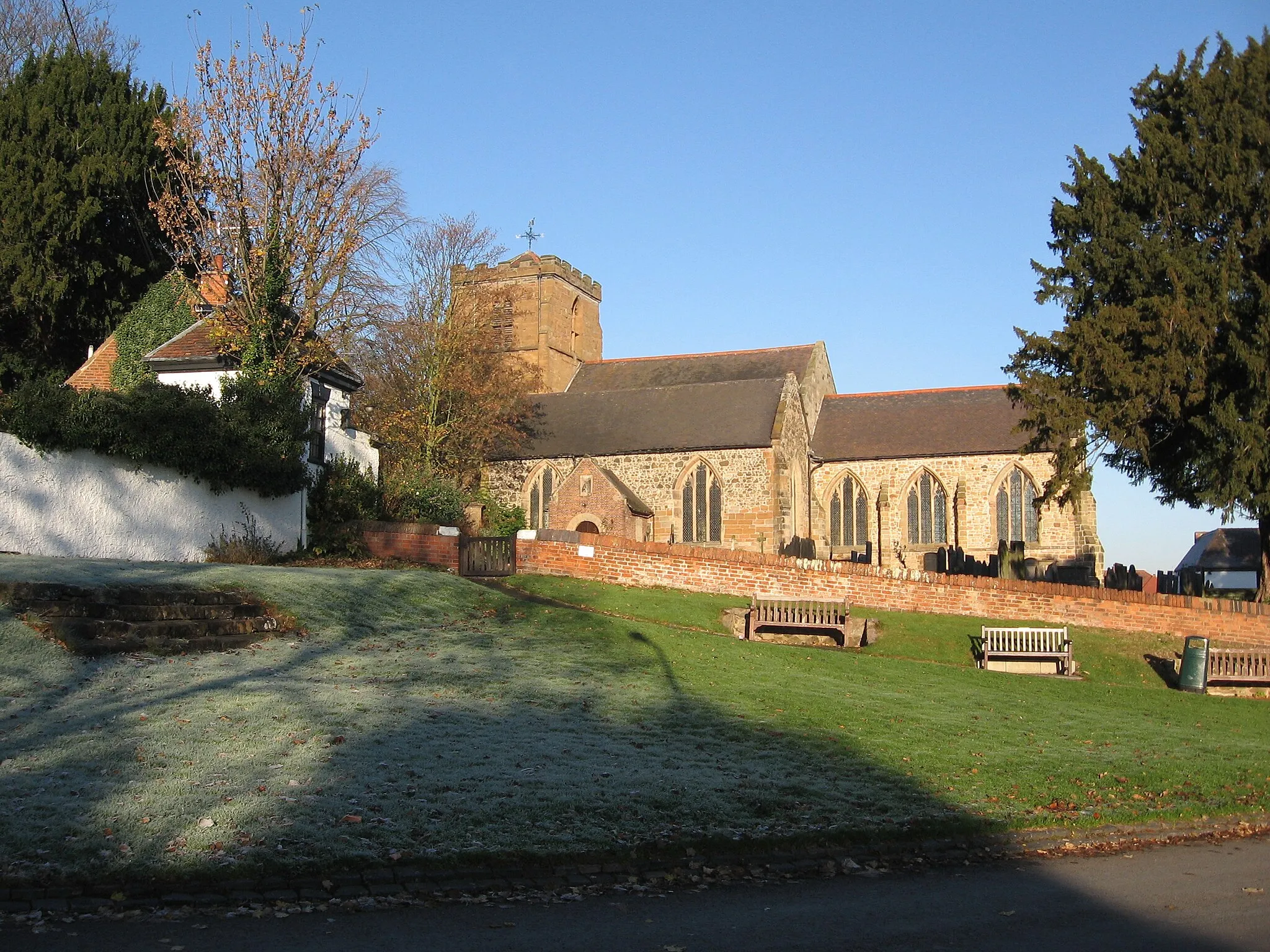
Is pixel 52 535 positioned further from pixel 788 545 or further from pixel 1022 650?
pixel 788 545

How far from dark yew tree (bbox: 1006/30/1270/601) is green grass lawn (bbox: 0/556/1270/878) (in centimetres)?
958

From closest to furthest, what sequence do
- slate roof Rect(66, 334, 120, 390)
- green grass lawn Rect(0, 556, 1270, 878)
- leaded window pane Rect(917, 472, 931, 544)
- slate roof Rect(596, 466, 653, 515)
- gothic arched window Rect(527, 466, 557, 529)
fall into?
green grass lawn Rect(0, 556, 1270, 878) → slate roof Rect(66, 334, 120, 390) → slate roof Rect(596, 466, 653, 515) → leaded window pane Rect(917, 472, 931, 544) → gothic arched window Rect(527, 466, 557, 529)

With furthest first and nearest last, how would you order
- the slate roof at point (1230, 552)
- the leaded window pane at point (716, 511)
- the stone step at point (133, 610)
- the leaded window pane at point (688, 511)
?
the slate roof at point (1230, 552) → the leaded window pane at point (688, 511) → the leaded window pane at point (716, 511) → the stone step at point (133, 610)

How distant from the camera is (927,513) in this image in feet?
153

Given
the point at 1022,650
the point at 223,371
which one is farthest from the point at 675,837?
the point at 223,371

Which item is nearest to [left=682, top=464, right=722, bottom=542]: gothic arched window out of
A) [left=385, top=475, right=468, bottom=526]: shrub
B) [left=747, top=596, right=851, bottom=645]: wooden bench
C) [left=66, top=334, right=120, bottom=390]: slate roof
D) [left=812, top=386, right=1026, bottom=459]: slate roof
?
[left=812, top=386, right=1026, bottom=459]: slate roof

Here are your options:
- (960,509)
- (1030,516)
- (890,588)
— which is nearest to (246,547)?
(890,588)

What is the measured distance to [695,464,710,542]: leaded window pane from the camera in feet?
147

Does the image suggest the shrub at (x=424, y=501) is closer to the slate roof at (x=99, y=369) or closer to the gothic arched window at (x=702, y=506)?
the slate roof at (x=99, y=369)

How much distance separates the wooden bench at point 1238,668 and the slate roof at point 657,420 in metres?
22.7

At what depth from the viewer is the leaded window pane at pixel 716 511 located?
146ft

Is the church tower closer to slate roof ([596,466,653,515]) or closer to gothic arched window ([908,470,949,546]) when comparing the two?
slate roof ([596,466,653,515])

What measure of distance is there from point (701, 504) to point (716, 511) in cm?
75

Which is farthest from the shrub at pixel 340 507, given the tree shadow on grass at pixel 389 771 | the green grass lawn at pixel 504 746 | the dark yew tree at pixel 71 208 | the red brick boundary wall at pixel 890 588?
the tree shadow on grass at pixel 389 771
